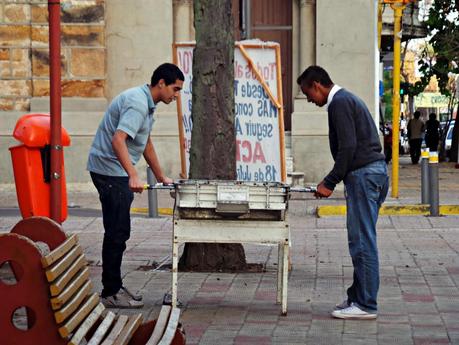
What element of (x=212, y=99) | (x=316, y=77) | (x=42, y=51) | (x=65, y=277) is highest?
(x=42, y=51)

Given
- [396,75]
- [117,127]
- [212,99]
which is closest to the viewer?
[117,127]

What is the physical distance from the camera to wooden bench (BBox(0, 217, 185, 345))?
5867 millimetres

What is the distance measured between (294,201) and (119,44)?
4.22m

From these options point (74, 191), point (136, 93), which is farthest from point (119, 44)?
point (136, 93)

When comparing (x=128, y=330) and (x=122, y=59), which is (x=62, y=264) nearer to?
(x=128, y=330)

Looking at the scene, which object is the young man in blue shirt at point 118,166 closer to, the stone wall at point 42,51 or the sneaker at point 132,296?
the sneaker at point 132,296

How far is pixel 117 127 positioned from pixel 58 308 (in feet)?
8.29

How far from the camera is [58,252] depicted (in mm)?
6148

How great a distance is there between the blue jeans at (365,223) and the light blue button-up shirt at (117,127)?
148cm

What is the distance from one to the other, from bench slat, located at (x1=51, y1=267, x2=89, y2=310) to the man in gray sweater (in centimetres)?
198

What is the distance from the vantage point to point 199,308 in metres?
8.47

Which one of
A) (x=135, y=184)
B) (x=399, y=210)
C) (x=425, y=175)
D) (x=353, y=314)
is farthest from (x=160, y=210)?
(x=353, y=314)

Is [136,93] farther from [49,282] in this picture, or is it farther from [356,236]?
[49,282]

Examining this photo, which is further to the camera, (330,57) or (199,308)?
(330,57)
